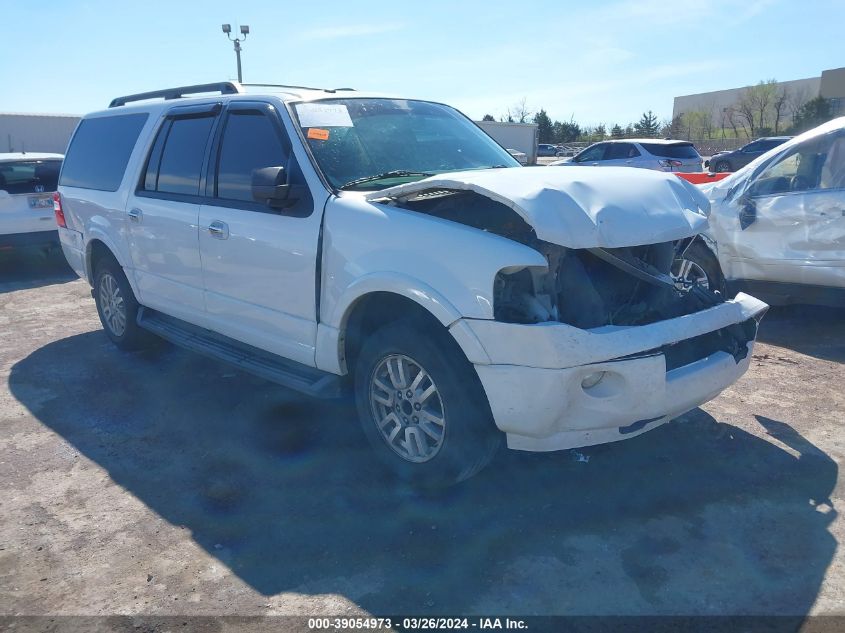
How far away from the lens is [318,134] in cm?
Result: 429

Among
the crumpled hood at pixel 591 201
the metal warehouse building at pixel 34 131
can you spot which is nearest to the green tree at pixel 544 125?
the metal warehouse building at pixel 34 131

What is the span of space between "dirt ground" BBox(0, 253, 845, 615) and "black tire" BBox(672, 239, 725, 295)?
2.89 feet

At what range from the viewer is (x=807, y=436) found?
4332 mm

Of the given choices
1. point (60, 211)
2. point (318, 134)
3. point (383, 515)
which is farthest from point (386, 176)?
point (60, 211)

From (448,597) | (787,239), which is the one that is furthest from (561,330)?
(787,239)

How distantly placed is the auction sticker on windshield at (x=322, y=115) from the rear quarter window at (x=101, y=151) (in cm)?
198

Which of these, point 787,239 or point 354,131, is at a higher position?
point 354,131

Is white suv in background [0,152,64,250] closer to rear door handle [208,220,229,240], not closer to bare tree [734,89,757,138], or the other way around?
rear door handle [208,220,229,240]

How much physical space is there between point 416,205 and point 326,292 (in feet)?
2.28

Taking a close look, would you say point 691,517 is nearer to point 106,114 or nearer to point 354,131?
point 354,131

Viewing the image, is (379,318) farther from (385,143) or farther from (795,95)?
(795,95)

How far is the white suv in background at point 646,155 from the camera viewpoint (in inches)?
701

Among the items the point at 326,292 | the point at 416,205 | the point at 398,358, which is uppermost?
the point at 416,205

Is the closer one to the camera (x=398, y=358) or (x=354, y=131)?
(x=398, y=358)
